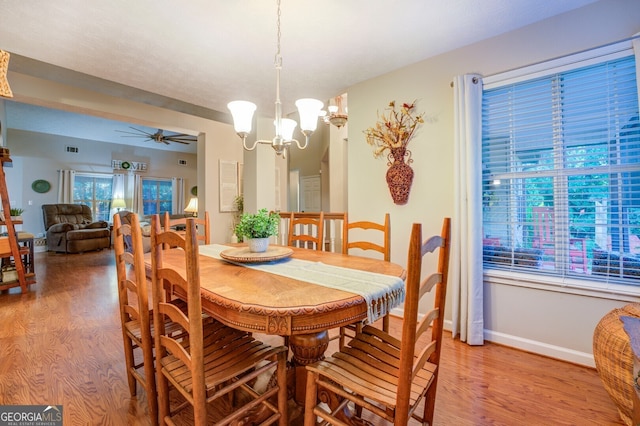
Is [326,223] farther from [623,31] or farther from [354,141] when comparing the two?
[623,31]

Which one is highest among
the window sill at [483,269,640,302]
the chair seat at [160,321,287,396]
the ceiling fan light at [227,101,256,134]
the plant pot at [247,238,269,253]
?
the ceiling fan light at [227,101,256,134]

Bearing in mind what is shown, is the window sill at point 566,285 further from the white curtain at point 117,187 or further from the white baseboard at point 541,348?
the white curtain at point 117,187

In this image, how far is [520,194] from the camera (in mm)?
2248

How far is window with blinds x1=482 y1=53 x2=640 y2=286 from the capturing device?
1.87m

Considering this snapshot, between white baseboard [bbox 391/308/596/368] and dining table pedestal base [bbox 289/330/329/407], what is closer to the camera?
dining table pedestal base [bbox 289/330/329/407]

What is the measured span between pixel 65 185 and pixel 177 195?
9.22 ft

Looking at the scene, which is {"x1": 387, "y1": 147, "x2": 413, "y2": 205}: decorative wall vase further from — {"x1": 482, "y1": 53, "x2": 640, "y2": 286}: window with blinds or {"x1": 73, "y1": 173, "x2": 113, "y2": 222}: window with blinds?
{"x1": 73, "y1": 173, "x2": 113, "y2": 222}: window with blinds

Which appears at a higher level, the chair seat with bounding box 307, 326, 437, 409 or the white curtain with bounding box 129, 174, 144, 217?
the white curtain with bounding box 129, 174, 144, 217

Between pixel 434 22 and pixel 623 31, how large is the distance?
3.83ft

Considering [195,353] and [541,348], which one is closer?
[195,353]

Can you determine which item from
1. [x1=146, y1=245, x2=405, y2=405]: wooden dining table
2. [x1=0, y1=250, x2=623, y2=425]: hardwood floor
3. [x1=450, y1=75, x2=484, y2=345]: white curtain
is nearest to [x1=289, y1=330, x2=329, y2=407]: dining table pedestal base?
[x1=146, y1=245, x2=405, y2=405]: wooden dining table

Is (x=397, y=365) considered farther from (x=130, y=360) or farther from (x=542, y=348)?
(x=542, y=348)

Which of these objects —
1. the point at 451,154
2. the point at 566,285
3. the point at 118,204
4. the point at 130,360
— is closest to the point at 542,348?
the point at 566,285

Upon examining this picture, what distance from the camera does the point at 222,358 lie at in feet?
4.08
